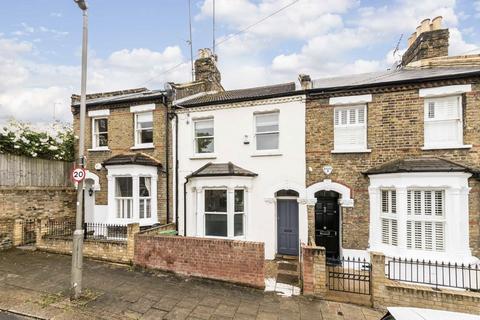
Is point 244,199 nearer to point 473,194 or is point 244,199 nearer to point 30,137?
point 473,194

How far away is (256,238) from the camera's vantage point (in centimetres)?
991

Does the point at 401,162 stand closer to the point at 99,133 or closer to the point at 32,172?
the point at 99,133

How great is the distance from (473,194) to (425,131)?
7.74 feet

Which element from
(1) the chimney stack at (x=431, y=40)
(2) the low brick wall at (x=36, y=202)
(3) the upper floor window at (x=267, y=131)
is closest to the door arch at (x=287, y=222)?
(3) the upper floor window at (x=267, y=131)

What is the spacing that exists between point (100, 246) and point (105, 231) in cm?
229

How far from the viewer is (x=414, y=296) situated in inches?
Answer: 227

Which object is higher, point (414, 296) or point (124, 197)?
point (124, 197)

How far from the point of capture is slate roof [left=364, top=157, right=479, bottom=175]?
756 cm

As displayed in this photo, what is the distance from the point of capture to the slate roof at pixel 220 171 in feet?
32.0

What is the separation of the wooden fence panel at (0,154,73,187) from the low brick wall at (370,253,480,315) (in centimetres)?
1371

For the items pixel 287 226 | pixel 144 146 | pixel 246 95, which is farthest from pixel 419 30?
pixel 144 146

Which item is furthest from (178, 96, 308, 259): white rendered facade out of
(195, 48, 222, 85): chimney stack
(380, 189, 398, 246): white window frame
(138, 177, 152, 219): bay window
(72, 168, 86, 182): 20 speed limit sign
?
(72, 168, 86, 182): 20 speed limit sign

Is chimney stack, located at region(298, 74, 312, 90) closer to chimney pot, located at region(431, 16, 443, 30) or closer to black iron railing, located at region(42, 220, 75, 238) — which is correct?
chimney pot, located at region(431, 16, 443, 30)

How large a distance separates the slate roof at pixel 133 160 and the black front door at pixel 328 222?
6995 millimetres
